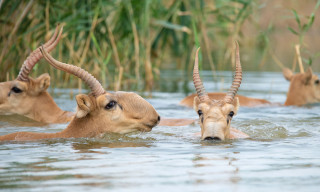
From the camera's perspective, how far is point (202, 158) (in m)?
6.83

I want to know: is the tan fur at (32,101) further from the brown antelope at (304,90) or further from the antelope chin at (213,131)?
the brown antelope at (304,90)

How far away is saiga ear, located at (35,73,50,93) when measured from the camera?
390 inches

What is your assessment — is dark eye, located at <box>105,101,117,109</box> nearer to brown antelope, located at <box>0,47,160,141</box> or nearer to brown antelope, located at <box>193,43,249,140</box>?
brown antelope, located at <box>0,47,160,141</box>

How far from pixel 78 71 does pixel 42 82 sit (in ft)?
8.58

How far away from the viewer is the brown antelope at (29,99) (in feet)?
32.6

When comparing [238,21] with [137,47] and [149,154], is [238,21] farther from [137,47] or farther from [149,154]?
[149,154]

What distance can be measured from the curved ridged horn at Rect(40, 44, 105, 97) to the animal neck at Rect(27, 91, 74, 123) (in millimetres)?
2626

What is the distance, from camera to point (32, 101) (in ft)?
33.4

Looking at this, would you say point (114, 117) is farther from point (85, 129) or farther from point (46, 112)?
point (46, 112)

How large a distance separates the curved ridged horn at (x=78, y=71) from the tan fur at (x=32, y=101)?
2381 mm

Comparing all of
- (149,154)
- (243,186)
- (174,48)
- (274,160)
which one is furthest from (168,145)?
(174,48)

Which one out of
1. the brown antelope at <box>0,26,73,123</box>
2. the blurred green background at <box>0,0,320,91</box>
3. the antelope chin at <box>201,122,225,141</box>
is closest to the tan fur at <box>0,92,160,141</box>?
the antelope chin at <box>201,122,225,141</box>

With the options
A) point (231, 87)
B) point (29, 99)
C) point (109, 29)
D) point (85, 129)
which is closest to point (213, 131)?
point (231, 87)

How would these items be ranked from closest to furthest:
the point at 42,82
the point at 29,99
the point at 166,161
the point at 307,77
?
the point at 166,161
the point at 42,82
the point at 29,99
the point at 307,77
